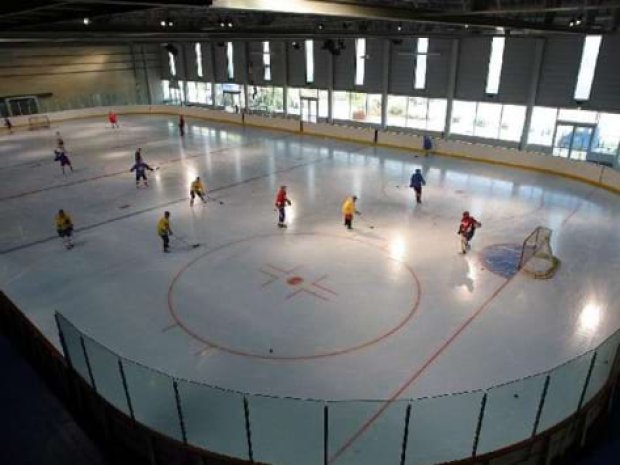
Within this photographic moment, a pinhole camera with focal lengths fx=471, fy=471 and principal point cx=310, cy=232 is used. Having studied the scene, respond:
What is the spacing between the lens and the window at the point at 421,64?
83.4 feet

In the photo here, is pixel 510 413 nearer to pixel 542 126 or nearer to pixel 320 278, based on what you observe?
pixel 320 278

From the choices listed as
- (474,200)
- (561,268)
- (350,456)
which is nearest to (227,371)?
(350,456)

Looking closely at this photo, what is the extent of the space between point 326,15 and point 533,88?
55.2ft

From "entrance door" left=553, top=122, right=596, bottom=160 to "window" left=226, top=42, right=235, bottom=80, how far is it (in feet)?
77.4

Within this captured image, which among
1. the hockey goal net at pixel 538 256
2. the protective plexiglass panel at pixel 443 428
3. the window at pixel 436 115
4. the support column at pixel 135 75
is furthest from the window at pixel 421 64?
the support column at pixel 135 75

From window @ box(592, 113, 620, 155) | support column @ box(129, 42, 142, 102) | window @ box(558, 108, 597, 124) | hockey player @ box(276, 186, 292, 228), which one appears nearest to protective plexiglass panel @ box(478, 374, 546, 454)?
hockey player @ box(276, 186, 292, 228)

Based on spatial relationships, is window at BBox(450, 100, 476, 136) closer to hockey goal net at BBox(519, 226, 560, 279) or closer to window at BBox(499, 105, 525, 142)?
window at BBox(499, 105, 525, 142)

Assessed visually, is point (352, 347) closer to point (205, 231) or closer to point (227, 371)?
point (227, 371)

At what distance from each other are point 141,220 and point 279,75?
21.2 m

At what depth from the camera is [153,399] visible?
596 cm

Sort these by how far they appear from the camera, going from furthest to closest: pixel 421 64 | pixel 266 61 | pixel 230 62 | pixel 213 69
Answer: pixel 213 69 < pixel 230 62 < pixel 266 61 < pixel 421 64

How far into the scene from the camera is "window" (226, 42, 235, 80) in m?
35.7

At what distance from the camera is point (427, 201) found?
1609 cm

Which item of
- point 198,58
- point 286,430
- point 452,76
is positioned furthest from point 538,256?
point 198,58
